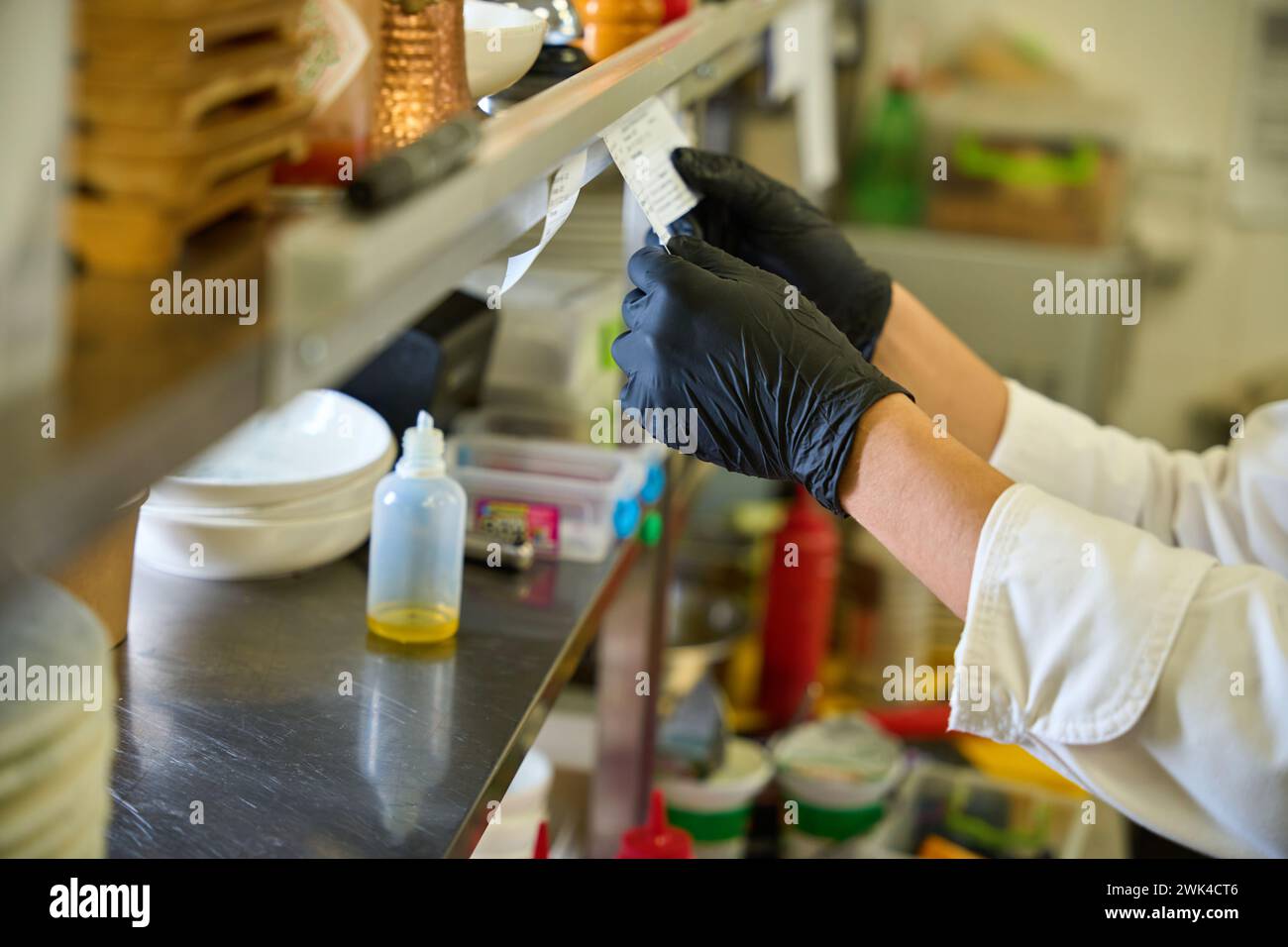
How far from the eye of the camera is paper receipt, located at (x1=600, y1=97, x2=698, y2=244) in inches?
46.4

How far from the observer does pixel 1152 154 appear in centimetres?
382

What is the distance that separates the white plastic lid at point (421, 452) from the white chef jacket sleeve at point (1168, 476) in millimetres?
726

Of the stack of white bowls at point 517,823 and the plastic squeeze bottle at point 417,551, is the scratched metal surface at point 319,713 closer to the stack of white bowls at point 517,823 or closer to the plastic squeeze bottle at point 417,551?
the plastic squeeze bottle at point 417,551

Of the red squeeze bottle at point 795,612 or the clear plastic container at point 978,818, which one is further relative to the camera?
the red squeeze bottle at point 795,612

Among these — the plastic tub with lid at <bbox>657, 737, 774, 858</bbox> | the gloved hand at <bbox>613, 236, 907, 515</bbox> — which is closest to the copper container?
the gloved hand at <bbox>613, 236, 907, 515</bbox>

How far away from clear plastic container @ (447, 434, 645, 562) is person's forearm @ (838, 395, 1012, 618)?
39 centimetres

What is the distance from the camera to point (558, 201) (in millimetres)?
951

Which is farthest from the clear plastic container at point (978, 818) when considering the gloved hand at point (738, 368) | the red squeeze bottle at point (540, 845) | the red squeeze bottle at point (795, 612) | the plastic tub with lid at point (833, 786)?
the gloved hand at point (738, 368)

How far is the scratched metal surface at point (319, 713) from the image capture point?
97 centimetres

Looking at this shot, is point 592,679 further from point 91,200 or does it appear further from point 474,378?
point 91,200

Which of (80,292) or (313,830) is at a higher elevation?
(80,292)

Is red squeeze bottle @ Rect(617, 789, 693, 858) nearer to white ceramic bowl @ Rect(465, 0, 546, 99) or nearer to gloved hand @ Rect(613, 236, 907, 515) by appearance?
gloved hand @ Rect(613, 236, 907, 515)
